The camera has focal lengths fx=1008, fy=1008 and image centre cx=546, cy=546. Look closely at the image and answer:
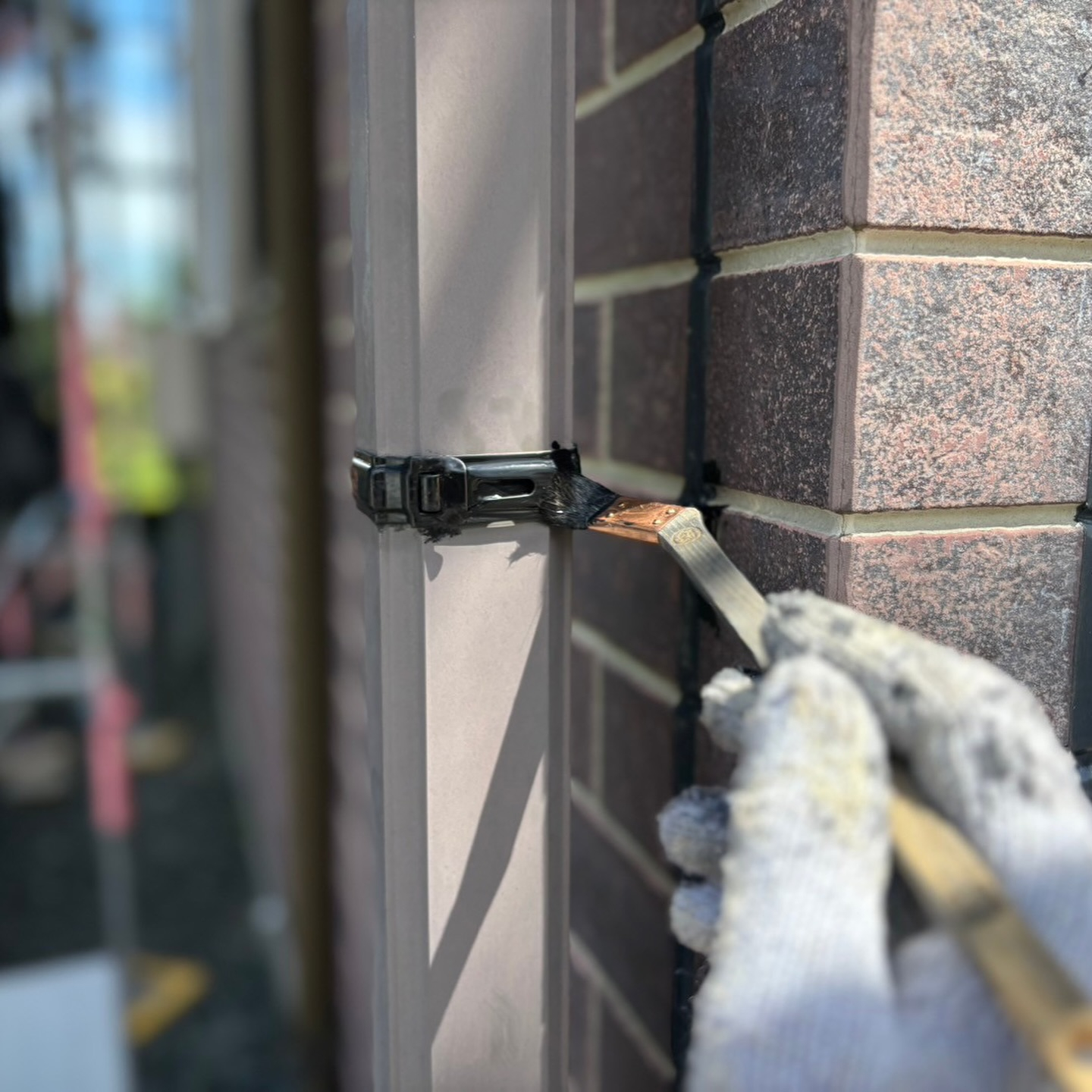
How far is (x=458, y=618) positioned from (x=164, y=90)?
21.2 feet

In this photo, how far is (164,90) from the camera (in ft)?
19.9

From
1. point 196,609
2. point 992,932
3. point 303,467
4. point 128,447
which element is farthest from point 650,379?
point 128,447

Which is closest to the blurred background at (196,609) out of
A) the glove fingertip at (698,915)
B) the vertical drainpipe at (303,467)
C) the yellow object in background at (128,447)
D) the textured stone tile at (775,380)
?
the vertical drainpipe at (303,467)

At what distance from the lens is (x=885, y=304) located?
0.63 m

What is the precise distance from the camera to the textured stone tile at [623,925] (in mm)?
A: 927

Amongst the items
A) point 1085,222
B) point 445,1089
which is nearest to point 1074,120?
point 1085,222

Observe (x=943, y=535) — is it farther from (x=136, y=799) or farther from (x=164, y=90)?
(x=164, y=90)

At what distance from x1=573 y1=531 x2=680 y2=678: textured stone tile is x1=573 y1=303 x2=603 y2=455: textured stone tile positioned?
0.11 metres

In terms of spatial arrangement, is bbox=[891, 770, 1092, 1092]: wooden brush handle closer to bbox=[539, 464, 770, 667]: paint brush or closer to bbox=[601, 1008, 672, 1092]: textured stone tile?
bbox=[539, 464, 770, 667]: paint brush

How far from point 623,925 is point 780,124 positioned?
0.76 meters

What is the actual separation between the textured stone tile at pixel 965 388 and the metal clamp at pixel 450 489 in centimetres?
21

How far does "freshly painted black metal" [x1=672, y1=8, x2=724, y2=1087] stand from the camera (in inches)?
30.8

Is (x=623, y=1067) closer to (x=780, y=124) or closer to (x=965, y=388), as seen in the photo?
(x=965, y=388)

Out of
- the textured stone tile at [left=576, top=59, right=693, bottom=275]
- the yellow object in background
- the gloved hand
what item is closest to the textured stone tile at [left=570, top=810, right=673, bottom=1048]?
the gloved hand
